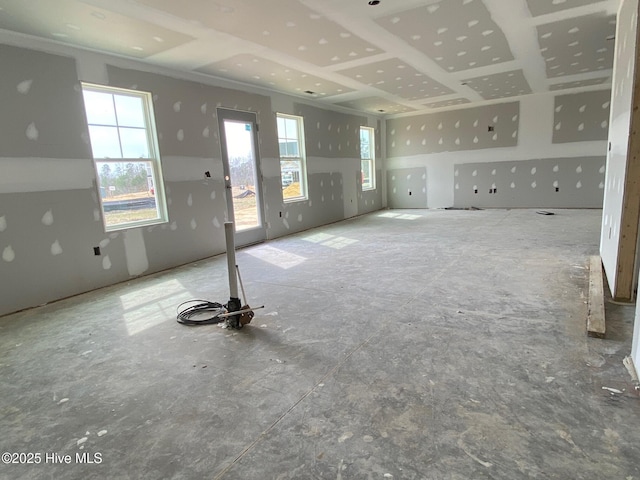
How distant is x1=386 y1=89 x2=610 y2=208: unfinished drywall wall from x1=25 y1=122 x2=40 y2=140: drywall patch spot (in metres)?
9.02

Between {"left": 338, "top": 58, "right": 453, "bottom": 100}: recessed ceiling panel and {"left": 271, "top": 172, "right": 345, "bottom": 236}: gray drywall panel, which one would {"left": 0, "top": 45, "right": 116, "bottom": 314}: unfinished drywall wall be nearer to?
{"left": 271, "top": 172, "right": 345, "bottom": 236}: gray drywall panel

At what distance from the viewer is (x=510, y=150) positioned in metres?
9.22

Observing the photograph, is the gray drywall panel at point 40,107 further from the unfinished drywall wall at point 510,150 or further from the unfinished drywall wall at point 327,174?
the unfinished drywall wall at point 510,150

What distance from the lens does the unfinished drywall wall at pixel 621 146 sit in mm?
2873

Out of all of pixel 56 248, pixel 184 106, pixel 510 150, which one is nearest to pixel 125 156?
pixel 184 106

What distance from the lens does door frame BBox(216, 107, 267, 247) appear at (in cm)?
572

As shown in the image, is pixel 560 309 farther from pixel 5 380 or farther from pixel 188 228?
pixel 188 228

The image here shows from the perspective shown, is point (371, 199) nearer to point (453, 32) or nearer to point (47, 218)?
point (453, 32)

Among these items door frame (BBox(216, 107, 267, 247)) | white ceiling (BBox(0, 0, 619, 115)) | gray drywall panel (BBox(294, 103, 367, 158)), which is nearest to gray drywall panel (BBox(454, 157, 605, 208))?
white ceiling (BBox(0, 0, 619, 115))

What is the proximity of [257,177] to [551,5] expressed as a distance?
4.69 meters

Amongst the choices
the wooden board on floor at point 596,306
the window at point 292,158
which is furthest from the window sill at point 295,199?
the wooden board on floor at point 596,306

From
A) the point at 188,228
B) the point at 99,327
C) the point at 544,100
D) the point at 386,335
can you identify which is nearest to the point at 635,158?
the point at 386,335

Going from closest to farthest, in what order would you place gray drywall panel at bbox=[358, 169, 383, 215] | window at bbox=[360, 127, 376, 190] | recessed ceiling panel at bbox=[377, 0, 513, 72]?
recessed ceiling panel at bbox=[377, 0, 513, 72] → gray drywall panel at bbox=[358, 169, 383, 215] → window at bbox=[360, 127, 376, 190]

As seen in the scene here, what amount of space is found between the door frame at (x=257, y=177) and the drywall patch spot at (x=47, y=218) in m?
2.49
